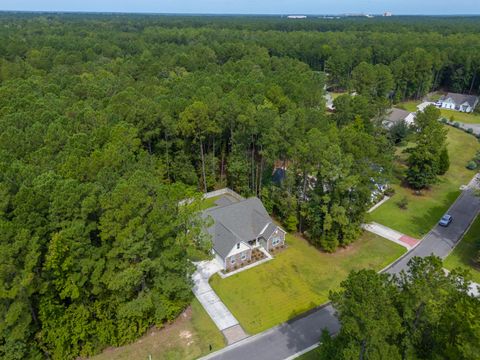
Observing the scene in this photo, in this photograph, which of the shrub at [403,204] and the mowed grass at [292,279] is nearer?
the mowed grass at [292,279]

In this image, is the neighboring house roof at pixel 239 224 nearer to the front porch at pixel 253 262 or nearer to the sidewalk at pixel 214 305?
the front porch at pixel 253 262

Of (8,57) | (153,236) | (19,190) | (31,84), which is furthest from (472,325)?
(8,57)

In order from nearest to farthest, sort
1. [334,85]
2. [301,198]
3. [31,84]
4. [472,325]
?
[472,325], [301,198], [31,84], [334,85]

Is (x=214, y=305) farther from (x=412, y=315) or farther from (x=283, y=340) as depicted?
(x=412, y=315)

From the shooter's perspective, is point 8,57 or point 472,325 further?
point 8,57

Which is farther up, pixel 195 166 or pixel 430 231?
pixel 195 166

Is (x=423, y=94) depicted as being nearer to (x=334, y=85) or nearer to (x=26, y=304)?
(x=334, y=85)

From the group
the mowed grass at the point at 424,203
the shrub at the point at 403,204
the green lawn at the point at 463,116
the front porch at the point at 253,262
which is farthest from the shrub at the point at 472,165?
the front porch at the point at 253,262

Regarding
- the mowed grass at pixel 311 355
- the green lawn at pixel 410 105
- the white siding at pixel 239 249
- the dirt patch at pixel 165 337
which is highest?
the white siding at pixel 239 249

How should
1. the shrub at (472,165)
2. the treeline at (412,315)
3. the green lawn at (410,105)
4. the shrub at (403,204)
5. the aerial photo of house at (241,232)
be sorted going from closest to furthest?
1. the treeline at (412,315)
2. the aerial photo of house at (241,232)
3. the shrub at (403,204)
4. the shrub at (472,165)
5. the green lawn at (410,105)
